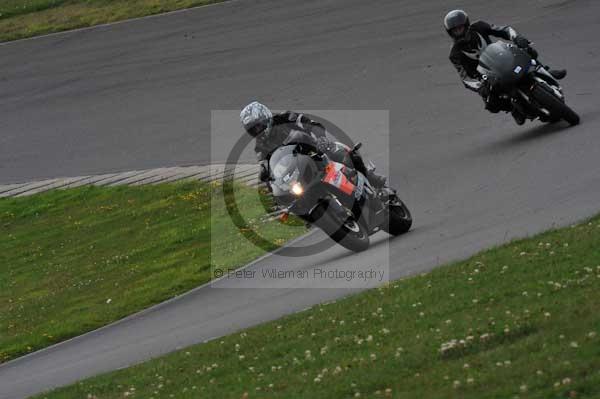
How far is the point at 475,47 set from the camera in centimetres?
1712

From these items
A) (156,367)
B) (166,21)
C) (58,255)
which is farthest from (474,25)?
(166,21)

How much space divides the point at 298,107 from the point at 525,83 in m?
6.41

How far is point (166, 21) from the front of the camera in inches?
1158

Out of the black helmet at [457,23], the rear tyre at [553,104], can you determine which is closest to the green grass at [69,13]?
the black helmet at [457,23]

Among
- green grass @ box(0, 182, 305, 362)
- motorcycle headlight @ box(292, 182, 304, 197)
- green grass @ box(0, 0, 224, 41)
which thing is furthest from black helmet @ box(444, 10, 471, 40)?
green grass @ box(0, 0, 224, 41)

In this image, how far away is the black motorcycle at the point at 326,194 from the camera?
1251 centimetres

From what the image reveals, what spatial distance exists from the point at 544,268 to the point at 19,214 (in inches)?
542

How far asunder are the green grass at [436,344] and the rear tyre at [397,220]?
2.59 m

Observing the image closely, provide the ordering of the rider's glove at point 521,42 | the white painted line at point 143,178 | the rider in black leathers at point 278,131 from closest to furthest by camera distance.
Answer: the rider in black leathers at point 278,131 < the rider's glove at point 521,42 < the white painted line at point 143,178

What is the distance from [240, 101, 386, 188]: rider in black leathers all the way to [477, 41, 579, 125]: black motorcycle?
3.47 meters

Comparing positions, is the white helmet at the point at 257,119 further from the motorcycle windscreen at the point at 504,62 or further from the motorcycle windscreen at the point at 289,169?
the motorcycle windscreen at the point at 504,62

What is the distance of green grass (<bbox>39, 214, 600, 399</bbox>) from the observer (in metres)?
7.14

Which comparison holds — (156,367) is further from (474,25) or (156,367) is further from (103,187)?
(103,187)

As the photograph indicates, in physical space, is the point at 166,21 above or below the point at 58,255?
above
